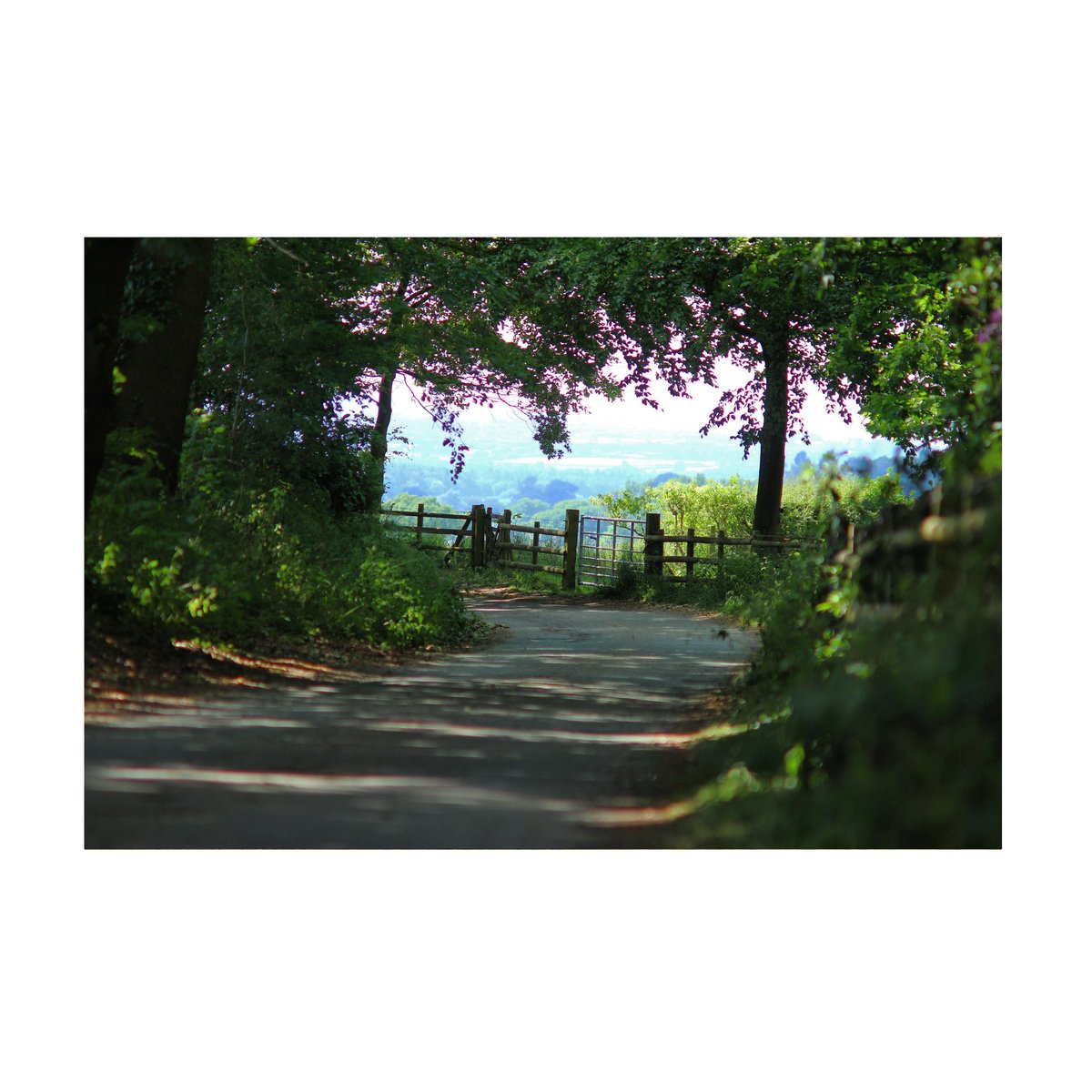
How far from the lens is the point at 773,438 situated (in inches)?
661

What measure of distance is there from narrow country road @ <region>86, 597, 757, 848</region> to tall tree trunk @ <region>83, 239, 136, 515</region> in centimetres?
160

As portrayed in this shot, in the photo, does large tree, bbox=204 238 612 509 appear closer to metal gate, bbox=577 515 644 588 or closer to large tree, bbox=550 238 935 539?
large tree, bbox=550 238 935 539

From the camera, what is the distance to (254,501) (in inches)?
388

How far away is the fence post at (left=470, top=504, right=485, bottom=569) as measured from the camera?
21.5 m

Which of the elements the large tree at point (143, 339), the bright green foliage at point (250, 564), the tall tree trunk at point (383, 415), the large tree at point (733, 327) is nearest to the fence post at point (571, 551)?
the large tree at point (733, 327)

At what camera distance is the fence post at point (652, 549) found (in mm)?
18078

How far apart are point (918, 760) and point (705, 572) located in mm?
13948

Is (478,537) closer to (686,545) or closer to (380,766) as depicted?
(686,545)

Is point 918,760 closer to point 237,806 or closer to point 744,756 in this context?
point 744,756

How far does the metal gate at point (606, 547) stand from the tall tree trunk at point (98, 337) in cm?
1245

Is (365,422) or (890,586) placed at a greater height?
(365,422)

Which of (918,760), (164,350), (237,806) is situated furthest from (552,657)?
(918,760)

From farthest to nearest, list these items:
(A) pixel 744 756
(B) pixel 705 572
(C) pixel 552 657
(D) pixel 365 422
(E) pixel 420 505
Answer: (E) pixel 420 505 → (B) pixel 705 572 → (D) pixel 365 422 → (C) pixel 552 657 → (A) pixel 744 756

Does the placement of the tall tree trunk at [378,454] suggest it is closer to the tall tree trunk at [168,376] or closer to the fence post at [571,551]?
the tall tree trunk at [168,376]
